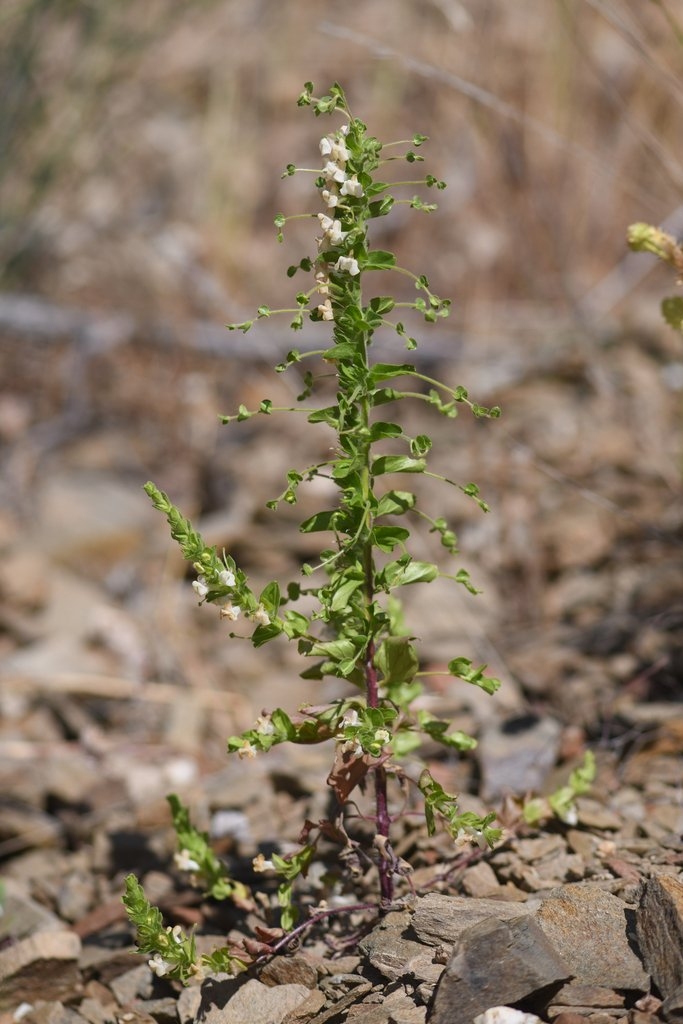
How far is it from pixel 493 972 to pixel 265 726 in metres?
0.46

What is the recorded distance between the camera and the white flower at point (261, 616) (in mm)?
1534

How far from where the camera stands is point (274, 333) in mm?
4816

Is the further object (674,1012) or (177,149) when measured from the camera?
(177,149)

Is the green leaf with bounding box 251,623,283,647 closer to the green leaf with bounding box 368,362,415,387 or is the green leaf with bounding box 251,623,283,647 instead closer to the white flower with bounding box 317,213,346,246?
the green leaf with bounding box 368,362,415,387

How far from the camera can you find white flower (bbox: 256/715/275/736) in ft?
5.13

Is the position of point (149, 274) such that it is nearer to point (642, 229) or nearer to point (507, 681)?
point (507, 681)

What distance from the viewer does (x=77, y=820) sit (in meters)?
2.67

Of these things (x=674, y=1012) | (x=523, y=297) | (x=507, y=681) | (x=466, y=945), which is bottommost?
(x=674, y=1012)

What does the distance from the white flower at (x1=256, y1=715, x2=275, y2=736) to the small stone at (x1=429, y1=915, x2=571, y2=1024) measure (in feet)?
1.32

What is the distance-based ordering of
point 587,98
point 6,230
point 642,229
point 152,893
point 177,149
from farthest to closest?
point 177,149, point 587,98, point 6,230, point 152,893, point 642,229

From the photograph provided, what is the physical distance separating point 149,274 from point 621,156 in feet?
7.76

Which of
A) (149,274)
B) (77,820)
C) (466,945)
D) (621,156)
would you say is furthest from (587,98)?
(466,945)

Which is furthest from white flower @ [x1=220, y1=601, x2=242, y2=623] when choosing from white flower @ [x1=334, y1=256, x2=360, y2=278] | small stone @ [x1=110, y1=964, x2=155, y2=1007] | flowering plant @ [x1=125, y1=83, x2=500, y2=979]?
small stone @ [x1=110, y1=964, x2=155, y2=1007]

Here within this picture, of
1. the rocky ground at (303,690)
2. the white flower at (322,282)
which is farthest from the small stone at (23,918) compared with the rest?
the white flower at (322,282)
